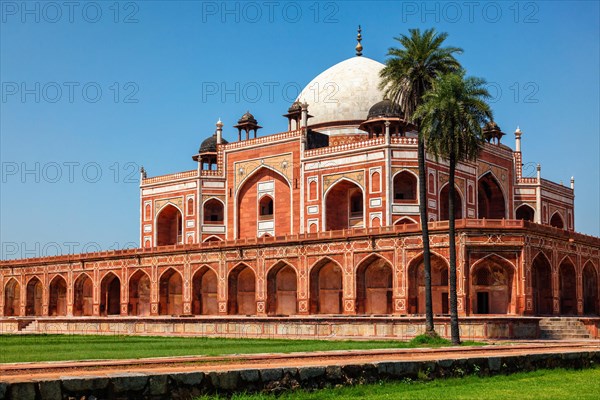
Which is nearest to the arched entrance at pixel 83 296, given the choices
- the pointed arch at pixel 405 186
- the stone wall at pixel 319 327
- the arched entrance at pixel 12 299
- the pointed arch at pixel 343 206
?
the arched entrance at pixel 12 299

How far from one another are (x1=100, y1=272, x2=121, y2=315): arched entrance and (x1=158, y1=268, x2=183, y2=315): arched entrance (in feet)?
12.2

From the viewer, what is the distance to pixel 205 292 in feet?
136

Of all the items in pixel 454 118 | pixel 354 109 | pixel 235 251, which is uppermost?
pixel 354 109

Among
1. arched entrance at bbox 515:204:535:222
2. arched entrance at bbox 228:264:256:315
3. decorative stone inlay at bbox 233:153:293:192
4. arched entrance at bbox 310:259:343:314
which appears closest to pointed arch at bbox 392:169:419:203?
arched entrance at bbox 310:259:343:314

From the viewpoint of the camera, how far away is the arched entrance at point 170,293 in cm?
4200

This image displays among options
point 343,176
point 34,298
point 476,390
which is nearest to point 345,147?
point 343,176

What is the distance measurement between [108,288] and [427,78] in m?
26.1

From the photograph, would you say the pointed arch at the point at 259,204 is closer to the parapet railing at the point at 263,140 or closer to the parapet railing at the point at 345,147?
the parapet railing at the point at 263,140

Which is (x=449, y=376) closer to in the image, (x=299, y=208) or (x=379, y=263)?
(x=379, y=263)

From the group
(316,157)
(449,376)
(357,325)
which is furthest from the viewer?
(316,157)


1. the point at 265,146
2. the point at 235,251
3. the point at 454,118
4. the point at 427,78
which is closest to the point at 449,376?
the point at 454,118

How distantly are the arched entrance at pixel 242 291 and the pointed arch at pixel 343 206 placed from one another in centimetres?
447

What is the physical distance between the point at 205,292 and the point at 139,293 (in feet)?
15.5

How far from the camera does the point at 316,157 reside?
42062 mm
